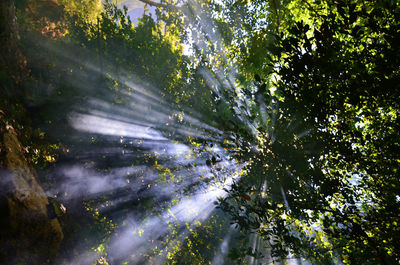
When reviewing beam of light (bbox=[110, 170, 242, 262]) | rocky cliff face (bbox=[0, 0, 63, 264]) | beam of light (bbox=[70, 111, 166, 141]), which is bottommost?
beam of light (bbox=[110, 170, 242, 262])

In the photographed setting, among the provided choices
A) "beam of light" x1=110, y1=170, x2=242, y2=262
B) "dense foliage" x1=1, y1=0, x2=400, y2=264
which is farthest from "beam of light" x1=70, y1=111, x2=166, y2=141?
"beam of light" x1=110, y1=170, x2=242, y2=262

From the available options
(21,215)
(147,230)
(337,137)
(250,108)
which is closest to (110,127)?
(147,230)

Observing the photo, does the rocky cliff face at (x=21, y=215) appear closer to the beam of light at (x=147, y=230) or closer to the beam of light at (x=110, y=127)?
the beam of light at (x=147, y=230)

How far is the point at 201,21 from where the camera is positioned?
15727 mm

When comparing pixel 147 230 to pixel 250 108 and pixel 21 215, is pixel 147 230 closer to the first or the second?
pixel 21 215

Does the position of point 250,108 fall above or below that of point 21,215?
above

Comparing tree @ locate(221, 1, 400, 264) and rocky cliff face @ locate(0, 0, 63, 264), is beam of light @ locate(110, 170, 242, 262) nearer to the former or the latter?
tree @ locate(221, 1, 400, 264)

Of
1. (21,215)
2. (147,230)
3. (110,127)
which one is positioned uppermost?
(110,127)

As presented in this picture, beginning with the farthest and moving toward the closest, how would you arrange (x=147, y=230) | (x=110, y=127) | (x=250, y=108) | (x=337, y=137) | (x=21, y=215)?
(x=110, y=127), (x=147, y=230), (x=250, y=108), (x=21, y=215), (x=337, y=137)

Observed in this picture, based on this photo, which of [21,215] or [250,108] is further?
[250,108]

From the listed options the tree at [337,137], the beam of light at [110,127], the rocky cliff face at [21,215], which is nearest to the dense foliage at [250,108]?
the tree at [337,137]

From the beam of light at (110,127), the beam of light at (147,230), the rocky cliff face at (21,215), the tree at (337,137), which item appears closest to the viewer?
the tree at (337,137)

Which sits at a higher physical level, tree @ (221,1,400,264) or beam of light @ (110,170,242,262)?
tree @ (221,1,400,264)

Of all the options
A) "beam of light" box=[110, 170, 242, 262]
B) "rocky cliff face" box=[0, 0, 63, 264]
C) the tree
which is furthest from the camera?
"beam of light" box=[110, 170, 242, 262]
